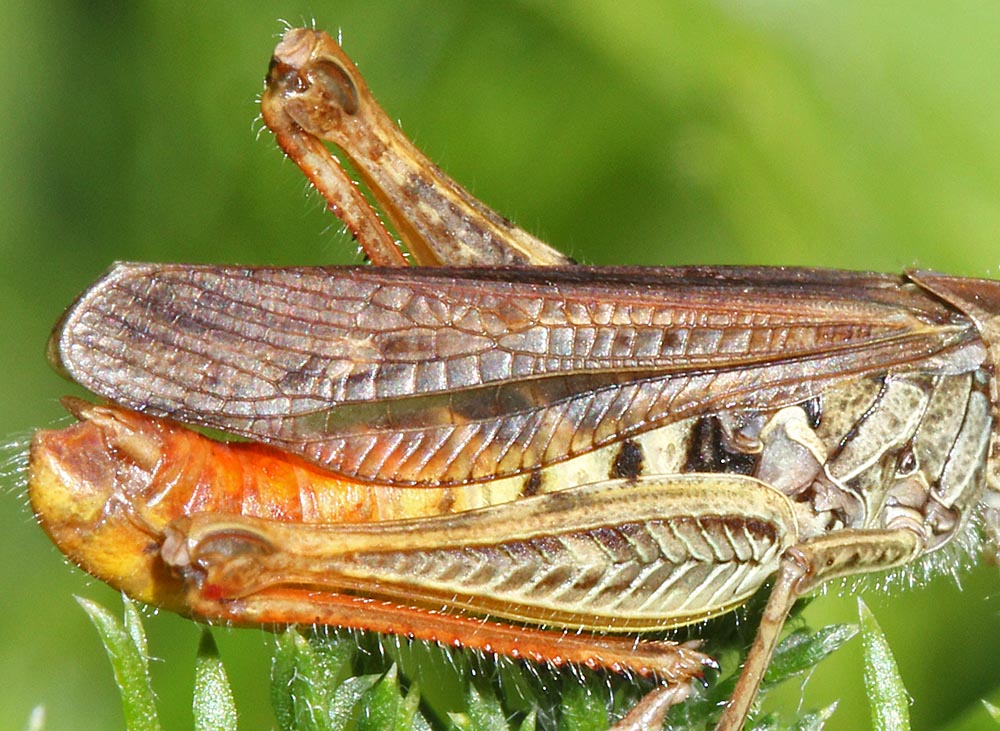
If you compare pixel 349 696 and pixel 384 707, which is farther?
pixel 349 696

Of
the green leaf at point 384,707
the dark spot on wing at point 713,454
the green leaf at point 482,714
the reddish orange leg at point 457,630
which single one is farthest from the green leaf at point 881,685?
the green leaf at point 384,707

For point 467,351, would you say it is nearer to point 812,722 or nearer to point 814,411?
point 814,411

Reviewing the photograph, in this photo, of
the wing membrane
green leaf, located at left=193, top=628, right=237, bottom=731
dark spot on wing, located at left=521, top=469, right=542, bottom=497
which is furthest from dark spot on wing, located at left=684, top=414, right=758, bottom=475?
green leaf, located at left=193, top=628, right=237, bottom=731

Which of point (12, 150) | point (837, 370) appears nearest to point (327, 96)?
point (837, 370)

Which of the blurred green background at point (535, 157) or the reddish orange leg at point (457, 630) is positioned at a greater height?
the blurred green background at point (535, 157)

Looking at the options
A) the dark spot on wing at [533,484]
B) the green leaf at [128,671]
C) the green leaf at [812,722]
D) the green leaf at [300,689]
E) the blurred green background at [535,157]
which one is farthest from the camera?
the blurred green background at [535,157]

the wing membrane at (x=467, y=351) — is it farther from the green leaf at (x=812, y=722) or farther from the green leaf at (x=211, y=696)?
the green leaf at (x=812, y=722)

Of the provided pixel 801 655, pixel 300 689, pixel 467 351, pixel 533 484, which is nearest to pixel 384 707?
pixel 300 689
